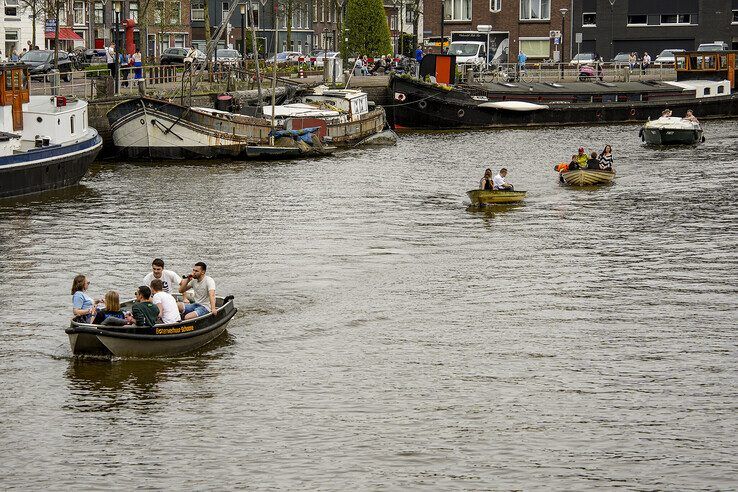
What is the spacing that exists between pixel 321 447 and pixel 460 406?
2930 millimetres

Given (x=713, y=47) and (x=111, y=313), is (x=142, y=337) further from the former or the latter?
(x=713, y=47)

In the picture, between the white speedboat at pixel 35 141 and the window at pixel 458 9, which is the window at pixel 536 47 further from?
the white speedboat at pixel 35 141

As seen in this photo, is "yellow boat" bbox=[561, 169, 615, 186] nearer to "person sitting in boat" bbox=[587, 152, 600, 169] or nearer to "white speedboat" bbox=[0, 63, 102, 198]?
"person sitting in boat" bbox=[587, 152, 600, 169]

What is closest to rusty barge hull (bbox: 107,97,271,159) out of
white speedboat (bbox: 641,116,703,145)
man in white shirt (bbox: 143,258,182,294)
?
white speedboat (bbox: 641,116,703,145)

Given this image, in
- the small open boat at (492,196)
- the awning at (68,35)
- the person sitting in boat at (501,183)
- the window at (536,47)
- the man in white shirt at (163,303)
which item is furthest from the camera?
the window at (536,47)

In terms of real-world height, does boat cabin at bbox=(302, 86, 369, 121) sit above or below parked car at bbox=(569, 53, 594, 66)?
below

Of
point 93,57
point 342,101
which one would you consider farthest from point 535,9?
point 342,101

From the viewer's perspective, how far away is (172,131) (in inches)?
2147

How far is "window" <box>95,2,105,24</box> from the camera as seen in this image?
11031 centimetres

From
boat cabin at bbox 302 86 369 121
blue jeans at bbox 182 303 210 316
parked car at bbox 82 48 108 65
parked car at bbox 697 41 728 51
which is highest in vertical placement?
parked car at bbox 697 41 728 51

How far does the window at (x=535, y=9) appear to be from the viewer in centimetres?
10619

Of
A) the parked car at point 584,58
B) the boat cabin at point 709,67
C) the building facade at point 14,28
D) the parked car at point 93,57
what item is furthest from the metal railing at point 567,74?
the building facade at point 14,28

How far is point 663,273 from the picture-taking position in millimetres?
32094

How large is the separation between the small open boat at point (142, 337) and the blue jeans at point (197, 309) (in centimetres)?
23
